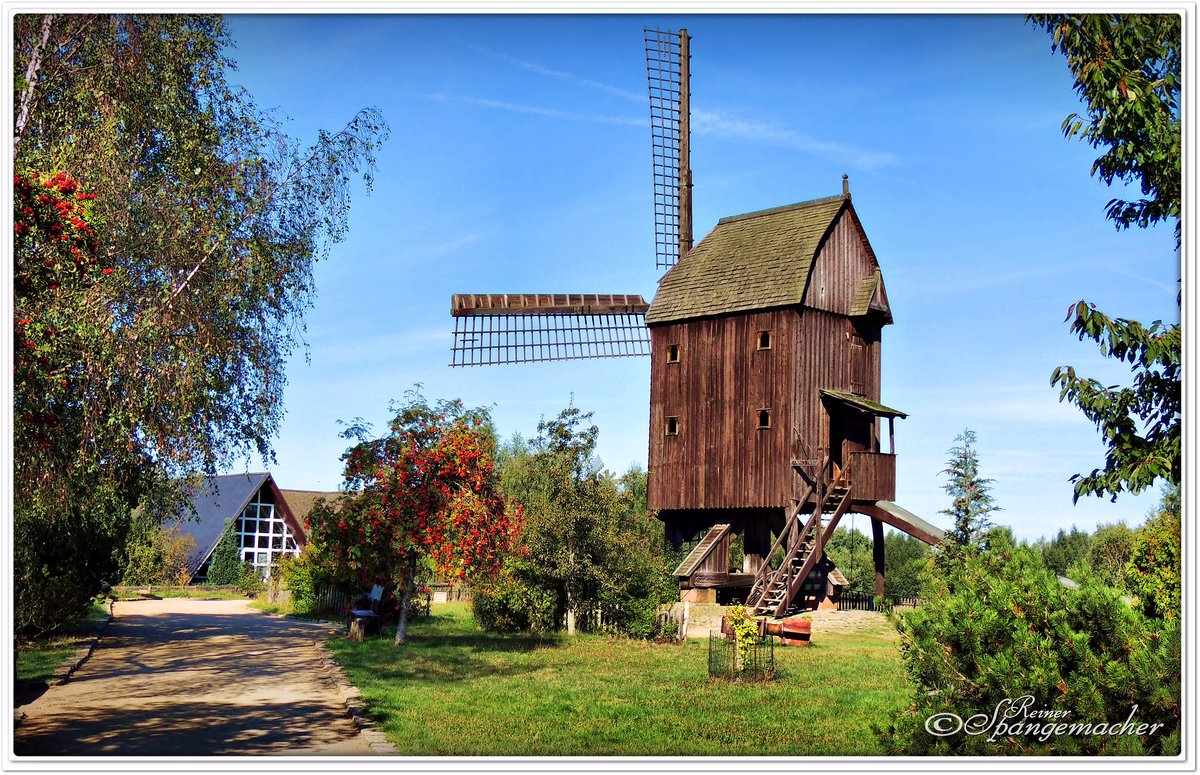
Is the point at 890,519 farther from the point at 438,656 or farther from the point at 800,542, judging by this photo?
the point at 438,656

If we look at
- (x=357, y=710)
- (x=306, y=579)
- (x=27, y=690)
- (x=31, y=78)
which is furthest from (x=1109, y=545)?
(x=31, y=78)

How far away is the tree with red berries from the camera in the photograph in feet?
73.5

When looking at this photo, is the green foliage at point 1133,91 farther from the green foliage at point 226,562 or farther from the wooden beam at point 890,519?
the green foliage at point 226,562

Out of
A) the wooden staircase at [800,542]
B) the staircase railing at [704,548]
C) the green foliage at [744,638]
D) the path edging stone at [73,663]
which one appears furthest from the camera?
the staircase railing at [704,548]

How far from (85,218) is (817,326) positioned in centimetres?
2025

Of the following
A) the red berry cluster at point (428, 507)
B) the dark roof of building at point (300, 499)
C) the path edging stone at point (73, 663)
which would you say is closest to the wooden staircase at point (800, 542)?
the red berry cluster at point (428, 507)

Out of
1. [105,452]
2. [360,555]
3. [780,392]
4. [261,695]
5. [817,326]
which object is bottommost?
[261,695]

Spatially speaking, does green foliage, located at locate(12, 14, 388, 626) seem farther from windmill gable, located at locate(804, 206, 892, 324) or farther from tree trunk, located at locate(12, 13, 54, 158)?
windmill gable, located at locate(804, 206, 892, 324)

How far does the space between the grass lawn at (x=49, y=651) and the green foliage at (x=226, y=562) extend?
2300 centimetres

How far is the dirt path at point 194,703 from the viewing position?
1188 cm

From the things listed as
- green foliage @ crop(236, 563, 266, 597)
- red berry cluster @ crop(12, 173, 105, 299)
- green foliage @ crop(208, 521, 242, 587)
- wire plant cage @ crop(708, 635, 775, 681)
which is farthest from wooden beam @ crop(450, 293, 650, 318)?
green foliage @ crop(208, 521, 242, 587)
